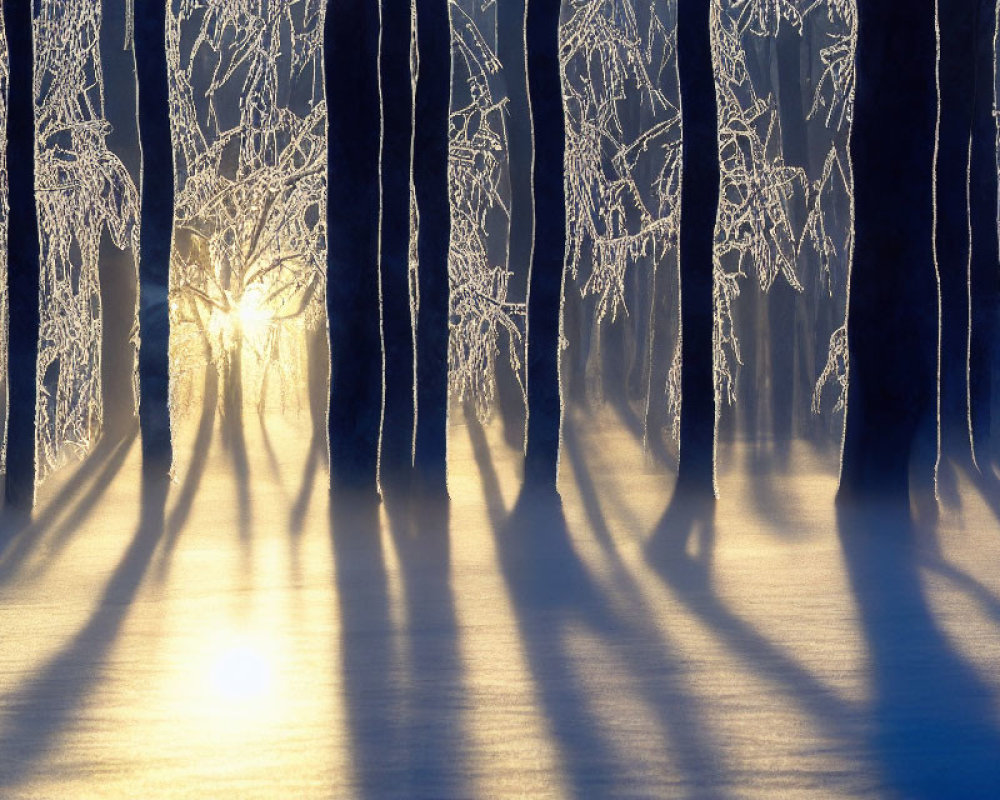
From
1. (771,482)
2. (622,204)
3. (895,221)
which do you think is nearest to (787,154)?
(622,204)

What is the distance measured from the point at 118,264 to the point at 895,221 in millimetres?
10839

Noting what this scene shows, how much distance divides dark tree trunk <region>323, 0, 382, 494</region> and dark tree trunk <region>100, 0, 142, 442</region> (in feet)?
24.7

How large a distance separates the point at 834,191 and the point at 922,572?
53.9ft

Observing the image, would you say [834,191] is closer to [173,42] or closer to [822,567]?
[173,42]

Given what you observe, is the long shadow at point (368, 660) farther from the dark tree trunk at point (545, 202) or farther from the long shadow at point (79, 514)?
the dark tree trunk at point (545, 202)

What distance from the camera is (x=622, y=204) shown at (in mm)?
24391

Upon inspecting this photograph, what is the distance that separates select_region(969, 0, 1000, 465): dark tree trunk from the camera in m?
15.7

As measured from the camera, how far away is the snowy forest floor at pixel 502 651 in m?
5.41

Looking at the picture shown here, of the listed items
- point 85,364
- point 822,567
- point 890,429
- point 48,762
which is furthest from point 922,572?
point 85,364

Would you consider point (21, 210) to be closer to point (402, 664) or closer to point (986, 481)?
point (402, 664)

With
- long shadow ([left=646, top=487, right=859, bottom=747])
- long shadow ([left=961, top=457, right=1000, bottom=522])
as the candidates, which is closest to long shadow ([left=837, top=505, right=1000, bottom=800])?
long shadow ([left=646, top=487, right=859, bottom=747])

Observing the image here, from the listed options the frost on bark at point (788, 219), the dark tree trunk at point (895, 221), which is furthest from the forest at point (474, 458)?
the frost on bark at point (788, 219)

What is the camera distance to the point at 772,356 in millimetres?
24062

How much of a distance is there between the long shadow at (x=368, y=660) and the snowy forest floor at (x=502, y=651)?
0.02 meters
